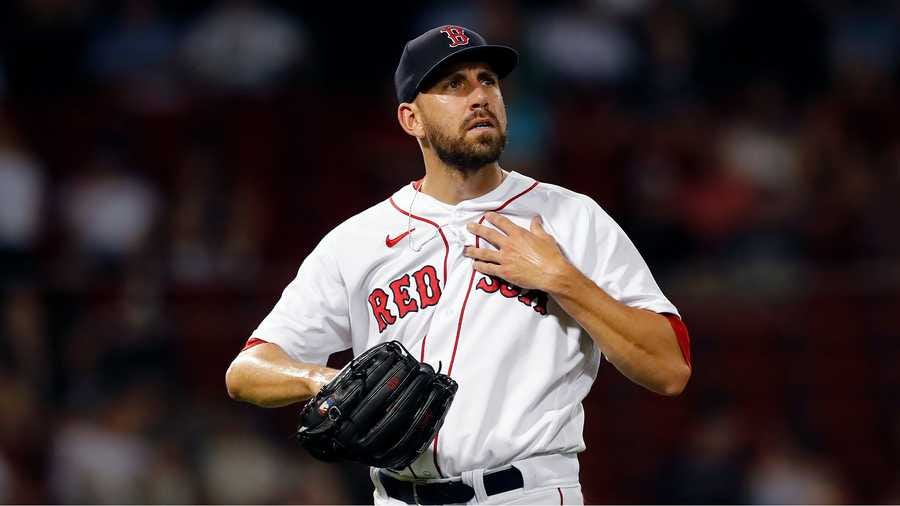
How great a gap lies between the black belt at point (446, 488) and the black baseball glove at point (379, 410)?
149mm

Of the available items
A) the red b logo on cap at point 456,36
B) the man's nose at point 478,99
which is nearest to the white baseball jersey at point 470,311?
the man's nose at point 478,99

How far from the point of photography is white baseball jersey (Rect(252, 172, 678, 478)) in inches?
117

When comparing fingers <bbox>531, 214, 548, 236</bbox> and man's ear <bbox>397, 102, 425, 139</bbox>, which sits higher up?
man's ear <bbox>397, 102, 425, 139</bbox>

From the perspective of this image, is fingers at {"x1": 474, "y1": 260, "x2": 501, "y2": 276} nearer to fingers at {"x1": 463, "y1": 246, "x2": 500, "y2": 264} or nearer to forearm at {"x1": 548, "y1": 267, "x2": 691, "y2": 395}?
fingers at {"x1": 463, "y1": 246, "x2": 500, "y2": 264}

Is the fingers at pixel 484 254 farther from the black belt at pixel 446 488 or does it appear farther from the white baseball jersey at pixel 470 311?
the black belt at pixel 446 488

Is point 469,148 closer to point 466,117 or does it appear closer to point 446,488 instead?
point 466,117

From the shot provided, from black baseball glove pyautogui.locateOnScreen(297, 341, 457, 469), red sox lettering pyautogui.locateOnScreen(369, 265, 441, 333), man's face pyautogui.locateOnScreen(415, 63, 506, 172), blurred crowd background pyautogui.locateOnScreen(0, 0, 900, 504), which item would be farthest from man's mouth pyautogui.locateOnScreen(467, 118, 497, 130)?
blurred crowd background pyautogui.locateOnScreen(0, 0, 900, 504)

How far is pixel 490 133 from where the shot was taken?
317 centimetres

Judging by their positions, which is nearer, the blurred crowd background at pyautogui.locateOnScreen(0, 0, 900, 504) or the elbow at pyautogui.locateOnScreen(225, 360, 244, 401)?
the elbow at pyautogui.locateOnScreen(225, 360, 244, 401)

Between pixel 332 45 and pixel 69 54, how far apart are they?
170 centimetres

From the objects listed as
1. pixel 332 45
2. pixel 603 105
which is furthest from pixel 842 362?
pixel 332 45

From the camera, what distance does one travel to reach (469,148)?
318cm

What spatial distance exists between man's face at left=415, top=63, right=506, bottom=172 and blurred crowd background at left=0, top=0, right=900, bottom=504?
3755 mm

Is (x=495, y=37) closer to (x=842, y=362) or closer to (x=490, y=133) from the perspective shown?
(x=842, y=362)
